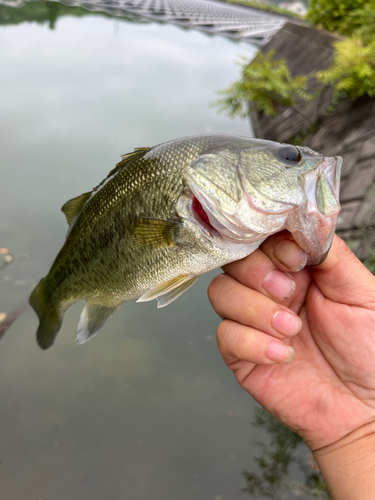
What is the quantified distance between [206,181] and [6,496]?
2.67 m

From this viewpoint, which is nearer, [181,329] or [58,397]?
[58,397]

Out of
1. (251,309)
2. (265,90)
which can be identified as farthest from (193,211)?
(265,90)

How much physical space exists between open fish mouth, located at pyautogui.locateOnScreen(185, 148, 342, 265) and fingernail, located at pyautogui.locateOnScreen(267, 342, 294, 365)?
375 mm

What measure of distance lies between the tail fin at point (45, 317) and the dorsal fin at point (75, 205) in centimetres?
47

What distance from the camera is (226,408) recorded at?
2785 mm

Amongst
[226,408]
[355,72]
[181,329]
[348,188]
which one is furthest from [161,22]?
[226,408]

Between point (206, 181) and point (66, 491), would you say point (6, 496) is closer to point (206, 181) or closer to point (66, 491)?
point (66, 491)

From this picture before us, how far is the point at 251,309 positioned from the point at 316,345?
46 cm

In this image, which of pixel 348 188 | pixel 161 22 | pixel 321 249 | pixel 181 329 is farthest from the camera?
pixel 161 22

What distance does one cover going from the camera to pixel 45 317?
1.76 metres

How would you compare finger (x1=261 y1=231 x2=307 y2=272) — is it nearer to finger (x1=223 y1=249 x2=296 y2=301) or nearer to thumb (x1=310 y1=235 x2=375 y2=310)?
finger (x1=223 y1=249 x2=296 y2=301)

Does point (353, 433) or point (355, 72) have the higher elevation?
point (355, 72)

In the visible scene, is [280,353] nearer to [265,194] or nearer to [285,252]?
[285,252]

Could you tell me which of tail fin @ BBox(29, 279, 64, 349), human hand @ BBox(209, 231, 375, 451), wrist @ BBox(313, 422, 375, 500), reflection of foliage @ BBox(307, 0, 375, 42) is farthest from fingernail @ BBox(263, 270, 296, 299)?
reflection of foliage @ BBox(307, 0, 375, 42)
